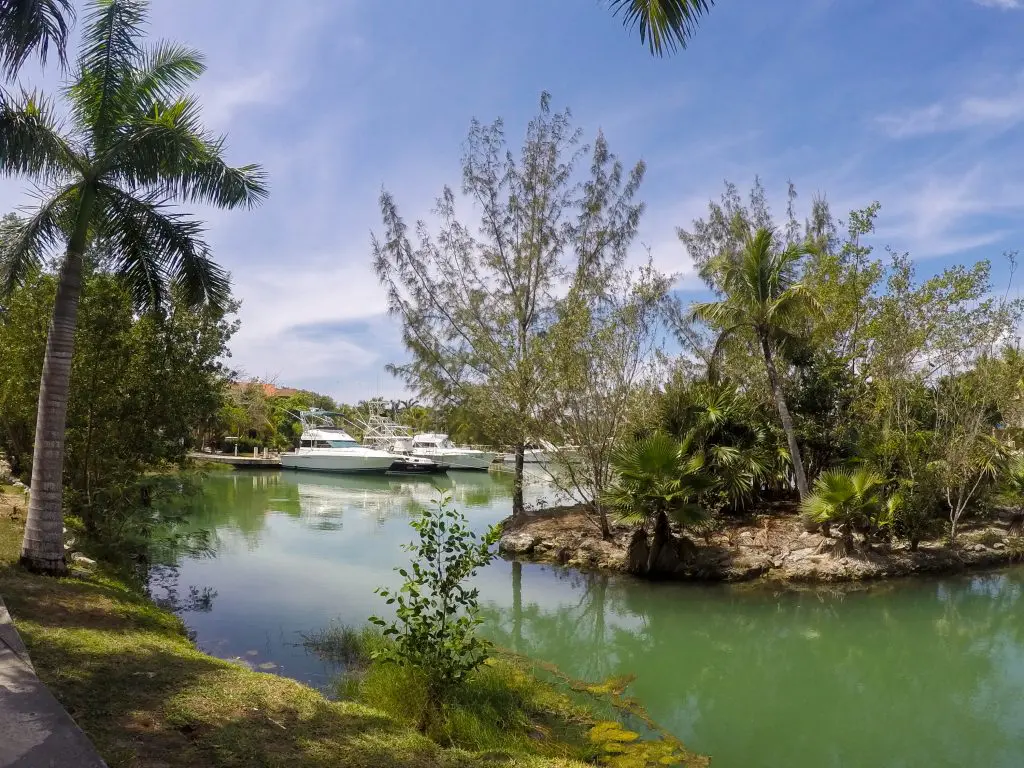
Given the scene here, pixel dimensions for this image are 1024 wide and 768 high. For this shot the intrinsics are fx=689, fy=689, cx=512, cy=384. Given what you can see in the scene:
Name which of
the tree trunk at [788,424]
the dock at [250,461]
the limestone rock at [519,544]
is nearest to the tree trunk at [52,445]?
the limestone rock at [519,544]

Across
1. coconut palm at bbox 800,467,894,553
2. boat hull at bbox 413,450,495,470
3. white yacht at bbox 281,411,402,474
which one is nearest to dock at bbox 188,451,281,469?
white yacht at bbox 281,411,402,474

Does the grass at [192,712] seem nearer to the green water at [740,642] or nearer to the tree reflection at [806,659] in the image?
the green water at [740,642]

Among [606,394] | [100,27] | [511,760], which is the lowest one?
[511,760]

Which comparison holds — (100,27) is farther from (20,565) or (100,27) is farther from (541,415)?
(541,415)

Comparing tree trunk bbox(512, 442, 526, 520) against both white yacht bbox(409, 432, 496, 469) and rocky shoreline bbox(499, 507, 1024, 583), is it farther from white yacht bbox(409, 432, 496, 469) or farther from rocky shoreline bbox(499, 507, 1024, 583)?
white yacht bbox(409, 432, 496, 469)

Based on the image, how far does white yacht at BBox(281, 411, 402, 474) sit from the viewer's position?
1617 inches

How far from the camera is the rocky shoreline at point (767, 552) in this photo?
1426 cm

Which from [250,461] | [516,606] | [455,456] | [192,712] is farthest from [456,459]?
[192,712]

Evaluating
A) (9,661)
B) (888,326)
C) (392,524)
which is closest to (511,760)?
(9,661)

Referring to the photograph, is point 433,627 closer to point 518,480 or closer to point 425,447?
point 518,480

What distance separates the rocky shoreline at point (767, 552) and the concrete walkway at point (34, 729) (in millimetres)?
11003

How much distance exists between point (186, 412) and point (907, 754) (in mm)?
11128

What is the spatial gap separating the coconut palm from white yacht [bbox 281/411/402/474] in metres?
29.7

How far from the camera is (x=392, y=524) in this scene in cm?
2239
